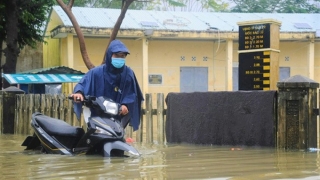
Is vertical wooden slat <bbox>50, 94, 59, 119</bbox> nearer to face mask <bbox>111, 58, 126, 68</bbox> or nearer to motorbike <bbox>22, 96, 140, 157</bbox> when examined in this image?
motorbike <bbox>22, 96, 140, 157</bbox>

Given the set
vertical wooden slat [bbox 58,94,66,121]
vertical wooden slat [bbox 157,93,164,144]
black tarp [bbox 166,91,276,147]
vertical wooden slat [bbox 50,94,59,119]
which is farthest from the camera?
vertical wooden slat [bbox 50,94,59,119]

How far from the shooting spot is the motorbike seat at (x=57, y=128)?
740 cm

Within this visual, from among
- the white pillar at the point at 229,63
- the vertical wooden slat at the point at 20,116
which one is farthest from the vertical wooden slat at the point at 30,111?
the white pillar at the point at 229,63

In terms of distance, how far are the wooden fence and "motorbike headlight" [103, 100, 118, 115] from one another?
9.82 ft

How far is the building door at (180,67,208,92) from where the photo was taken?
26078 millimetres

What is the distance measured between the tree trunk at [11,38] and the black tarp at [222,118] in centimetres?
1056

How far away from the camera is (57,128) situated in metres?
7.54

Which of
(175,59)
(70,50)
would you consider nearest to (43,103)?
(70,50)

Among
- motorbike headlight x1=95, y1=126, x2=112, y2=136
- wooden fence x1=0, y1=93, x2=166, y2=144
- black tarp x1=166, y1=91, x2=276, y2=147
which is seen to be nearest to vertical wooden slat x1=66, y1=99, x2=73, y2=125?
wooden fence x1=0, y1=93, x2=166, y2=144

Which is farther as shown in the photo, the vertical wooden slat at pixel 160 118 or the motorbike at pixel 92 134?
the vertical wooden slat at pixel 160 118

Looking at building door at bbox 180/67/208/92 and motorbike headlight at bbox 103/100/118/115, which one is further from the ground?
building door at bbox 180/67/208/92

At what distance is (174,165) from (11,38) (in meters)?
14.2

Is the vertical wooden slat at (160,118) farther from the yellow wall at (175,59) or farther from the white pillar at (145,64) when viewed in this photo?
the yellow wall at (175,59)

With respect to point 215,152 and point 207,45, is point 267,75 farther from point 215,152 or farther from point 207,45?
point 207,45
